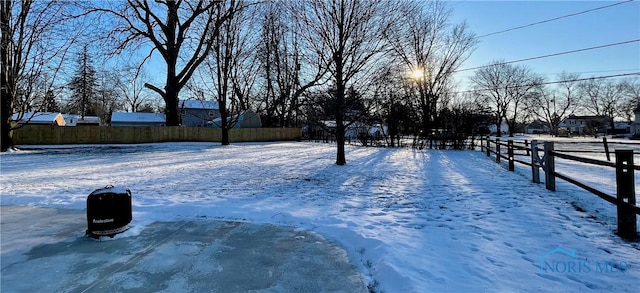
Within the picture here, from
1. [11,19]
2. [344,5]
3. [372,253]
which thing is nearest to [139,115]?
[11,19]

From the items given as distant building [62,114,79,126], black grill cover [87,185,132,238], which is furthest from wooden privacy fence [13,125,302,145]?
distant building [62,114,79,126]

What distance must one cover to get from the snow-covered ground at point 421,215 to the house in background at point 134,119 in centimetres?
4127

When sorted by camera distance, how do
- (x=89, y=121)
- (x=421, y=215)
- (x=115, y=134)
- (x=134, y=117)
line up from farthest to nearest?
(x=89, y=121), (x=134, y=117), (x=115, y=134), (x=421, y=215)

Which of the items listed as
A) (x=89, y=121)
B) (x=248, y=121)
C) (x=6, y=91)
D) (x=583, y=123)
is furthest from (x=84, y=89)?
(x=583, y=123)

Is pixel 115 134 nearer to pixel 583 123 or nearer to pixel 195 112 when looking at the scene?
pixel 195 112

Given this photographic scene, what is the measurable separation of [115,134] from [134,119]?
856 inches

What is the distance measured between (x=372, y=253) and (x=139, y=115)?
52.4 m

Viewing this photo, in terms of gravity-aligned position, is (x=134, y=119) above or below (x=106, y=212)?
above

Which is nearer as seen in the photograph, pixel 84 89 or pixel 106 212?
pixel 106 212

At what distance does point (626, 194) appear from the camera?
12.2ft

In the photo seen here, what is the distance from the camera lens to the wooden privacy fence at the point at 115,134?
24.8m

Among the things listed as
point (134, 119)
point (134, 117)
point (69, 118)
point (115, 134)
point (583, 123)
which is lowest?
point (115, 134)

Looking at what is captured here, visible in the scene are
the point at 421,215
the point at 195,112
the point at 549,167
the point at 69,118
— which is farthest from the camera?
the point at 69,118

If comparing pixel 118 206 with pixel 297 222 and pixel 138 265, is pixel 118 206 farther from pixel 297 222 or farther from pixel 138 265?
pixel 297 222
